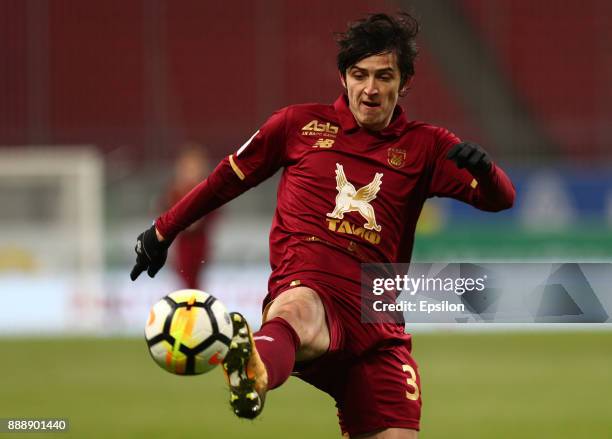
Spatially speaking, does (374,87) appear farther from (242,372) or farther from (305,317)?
(242,372)

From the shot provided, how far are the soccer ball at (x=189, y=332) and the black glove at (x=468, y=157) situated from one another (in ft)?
4.10

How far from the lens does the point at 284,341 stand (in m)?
4.31

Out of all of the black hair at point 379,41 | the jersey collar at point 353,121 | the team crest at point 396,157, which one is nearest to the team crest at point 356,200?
the team crest at point 396,157

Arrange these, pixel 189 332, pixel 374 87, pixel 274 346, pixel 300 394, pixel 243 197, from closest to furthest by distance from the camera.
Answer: pixel 189 332 → pixel 274 346 → pixel 374 87 → pixel 300 394 → pixel 243 197

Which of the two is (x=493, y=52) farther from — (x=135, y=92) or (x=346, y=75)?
(x=346, y=75)

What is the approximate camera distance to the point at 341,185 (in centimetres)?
495

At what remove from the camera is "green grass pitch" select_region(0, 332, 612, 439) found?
7969mm

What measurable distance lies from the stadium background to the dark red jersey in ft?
9.93

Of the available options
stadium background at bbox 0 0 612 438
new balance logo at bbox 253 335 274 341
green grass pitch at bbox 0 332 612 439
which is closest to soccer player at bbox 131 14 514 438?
new balance logo at bbox 253 335 274 341

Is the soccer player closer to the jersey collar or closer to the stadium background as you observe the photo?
the jersey collar

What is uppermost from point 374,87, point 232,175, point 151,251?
point 374,87

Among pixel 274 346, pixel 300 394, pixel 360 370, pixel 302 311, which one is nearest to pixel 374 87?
pixel 302 311

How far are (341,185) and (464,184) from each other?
1.70 feet

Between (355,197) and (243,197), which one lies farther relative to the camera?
(243,197)
